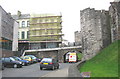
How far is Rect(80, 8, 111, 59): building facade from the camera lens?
74.9 ft

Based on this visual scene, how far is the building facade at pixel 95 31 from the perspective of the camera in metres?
22.8

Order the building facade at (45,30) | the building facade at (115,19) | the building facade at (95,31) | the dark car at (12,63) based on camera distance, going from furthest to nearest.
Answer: the building facade at (45,30) → the building facade at (95,31) → the building facade at (115,19) → the dark car at (12,63)

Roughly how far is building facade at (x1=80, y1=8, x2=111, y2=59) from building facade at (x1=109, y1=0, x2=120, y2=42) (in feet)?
3.78

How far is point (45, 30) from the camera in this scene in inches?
2188

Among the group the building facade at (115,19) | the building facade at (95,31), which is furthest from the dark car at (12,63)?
the building facade at (115,19)

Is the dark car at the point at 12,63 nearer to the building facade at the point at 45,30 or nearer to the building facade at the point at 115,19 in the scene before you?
the building facade at the point at 115,19

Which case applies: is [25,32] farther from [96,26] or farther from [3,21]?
[96,26]

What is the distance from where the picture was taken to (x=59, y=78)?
1141cm

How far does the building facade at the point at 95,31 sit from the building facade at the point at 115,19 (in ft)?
3.78

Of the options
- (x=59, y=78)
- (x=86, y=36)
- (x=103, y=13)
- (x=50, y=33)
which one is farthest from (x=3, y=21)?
(x=50, y=33)

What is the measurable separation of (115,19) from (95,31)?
120 inches

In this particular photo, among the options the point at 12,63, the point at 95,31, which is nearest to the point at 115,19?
the point at 95,31

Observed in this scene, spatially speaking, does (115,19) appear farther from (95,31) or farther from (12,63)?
(12,63)

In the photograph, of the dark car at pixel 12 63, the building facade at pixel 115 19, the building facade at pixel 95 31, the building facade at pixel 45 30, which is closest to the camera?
the dark car at pixel 12 63
